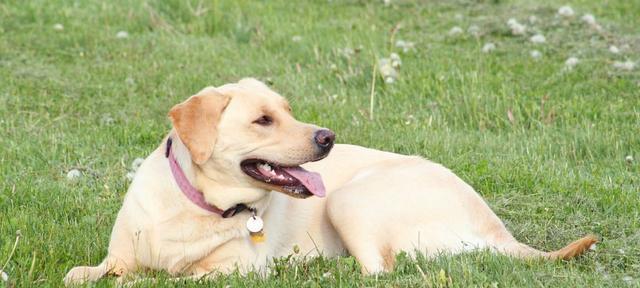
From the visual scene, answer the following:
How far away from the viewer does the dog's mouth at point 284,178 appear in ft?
14.8

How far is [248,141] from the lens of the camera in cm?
448

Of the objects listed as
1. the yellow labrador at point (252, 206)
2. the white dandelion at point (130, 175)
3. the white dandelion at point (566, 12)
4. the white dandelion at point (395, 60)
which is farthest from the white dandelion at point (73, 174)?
the white dandelion at point (566, 12)

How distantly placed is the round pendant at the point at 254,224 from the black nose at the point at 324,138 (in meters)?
0.52

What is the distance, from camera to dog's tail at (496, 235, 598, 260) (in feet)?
14.5

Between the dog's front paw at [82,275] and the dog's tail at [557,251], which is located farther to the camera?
the dog's tail at [557,251]

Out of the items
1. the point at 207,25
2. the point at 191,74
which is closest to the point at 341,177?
the point at 191,74

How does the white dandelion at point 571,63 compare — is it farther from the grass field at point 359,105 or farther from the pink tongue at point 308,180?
the pink tongue at point 308,180

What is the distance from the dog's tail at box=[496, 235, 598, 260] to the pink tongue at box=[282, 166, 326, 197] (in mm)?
925

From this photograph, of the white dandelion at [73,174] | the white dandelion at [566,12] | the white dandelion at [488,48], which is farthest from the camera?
the white dandelion at [566,12]

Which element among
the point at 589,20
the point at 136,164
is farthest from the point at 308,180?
the point at 589,20

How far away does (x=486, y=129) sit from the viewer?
23.8ft

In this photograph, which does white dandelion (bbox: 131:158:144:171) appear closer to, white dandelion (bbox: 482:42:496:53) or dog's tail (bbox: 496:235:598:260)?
dog's tail (bbox: 496:235:598:260)

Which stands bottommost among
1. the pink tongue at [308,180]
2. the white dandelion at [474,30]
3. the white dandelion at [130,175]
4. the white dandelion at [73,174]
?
the white dandelion at [474,30]

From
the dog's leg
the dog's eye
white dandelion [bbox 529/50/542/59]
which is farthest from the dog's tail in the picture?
white dandelion [bbox 529/50/542/59]
